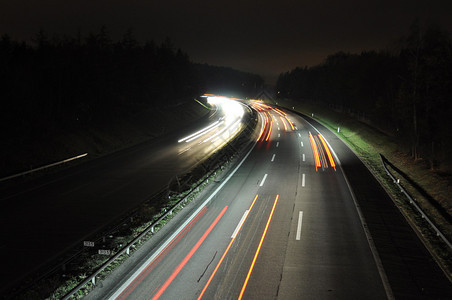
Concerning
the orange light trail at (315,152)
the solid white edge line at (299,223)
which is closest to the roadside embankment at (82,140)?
the solid white edge line at (299,223)

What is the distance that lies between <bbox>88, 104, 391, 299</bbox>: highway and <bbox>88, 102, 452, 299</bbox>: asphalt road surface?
36 mm

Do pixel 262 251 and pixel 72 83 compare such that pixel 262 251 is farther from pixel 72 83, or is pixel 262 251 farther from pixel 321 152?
pixel 72 83

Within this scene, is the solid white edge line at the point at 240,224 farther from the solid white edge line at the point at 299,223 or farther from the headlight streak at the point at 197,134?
the headlight streak at the point at 197,134

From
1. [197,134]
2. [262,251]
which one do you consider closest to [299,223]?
[262,251]

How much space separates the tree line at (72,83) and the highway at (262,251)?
21.1 m

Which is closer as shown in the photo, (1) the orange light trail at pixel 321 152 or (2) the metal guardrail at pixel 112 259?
(2) the metal guardrail at pixel 112 259

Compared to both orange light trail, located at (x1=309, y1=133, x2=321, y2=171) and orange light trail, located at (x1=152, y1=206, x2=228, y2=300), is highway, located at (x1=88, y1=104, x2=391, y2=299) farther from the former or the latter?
orange light trail, located at (x1=309, y1=133, x2=321, y2=171)

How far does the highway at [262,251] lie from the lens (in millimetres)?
9773

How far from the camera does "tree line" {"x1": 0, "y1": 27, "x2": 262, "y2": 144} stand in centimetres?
2831

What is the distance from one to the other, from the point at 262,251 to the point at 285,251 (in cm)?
93

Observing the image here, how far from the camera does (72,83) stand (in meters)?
39.5

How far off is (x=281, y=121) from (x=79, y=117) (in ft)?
118

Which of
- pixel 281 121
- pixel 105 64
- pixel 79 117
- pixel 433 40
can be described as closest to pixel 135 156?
pixel 79 117

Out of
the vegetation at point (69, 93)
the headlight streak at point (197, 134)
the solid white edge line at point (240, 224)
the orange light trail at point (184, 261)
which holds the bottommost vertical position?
the orange light trail at point (184, 261)
